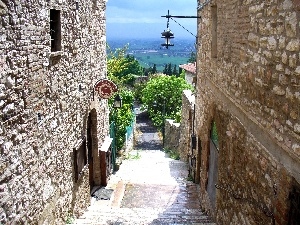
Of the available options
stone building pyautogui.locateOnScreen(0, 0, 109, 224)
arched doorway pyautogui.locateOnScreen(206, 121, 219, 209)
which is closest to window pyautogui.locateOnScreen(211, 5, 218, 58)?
arched doorway pyautogui.locateOnScreen(206, 121, 219, 209)

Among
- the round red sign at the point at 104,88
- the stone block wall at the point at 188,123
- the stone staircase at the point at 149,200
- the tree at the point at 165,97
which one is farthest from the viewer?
the tree at the point at 165,97

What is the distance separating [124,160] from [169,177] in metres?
3.17

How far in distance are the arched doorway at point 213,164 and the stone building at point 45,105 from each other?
297 cm

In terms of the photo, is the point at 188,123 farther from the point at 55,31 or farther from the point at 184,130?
the point at 55,31

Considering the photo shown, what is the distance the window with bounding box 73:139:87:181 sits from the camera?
7641mm

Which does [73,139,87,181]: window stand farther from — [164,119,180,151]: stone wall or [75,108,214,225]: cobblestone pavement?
[164,119,180,151]: stone wall

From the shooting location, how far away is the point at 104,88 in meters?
9.12

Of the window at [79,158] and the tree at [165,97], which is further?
the tree at [165,97]

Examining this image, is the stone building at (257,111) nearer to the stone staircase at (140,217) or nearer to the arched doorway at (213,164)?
the arched doorway at (213,164)

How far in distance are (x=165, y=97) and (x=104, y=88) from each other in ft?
56.7

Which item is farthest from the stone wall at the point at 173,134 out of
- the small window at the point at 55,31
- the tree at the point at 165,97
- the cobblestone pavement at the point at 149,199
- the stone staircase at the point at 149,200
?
the small window at the point at 55,31

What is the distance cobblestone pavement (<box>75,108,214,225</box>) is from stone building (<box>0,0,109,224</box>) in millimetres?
710

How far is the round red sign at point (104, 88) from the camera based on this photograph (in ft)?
29.9

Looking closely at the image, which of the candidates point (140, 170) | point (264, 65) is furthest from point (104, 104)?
point (264, 65)
